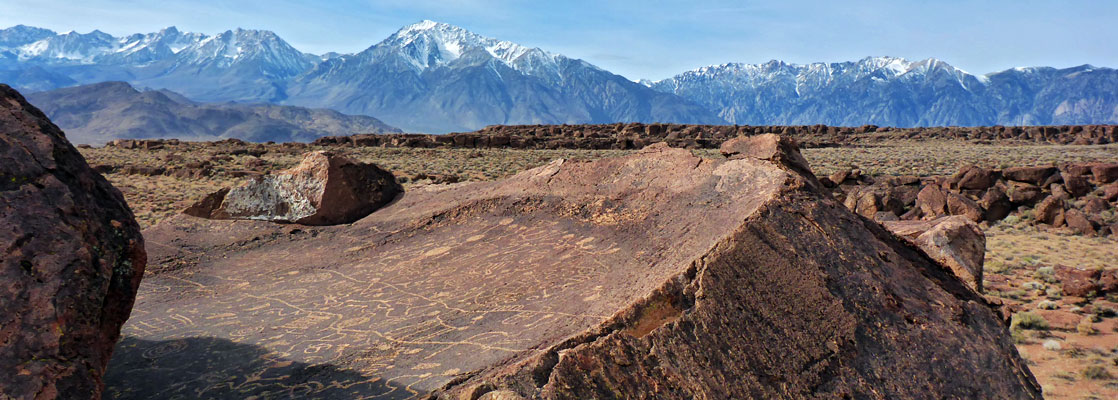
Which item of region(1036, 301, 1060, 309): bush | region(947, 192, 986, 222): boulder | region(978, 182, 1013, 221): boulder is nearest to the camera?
region(1036, 301, 1060, 309): bush

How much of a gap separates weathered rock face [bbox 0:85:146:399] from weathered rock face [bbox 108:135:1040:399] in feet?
3.43

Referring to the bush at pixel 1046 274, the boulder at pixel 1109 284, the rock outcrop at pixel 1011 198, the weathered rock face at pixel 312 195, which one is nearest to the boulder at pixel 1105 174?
the rock outcrop at pixel 1011 198

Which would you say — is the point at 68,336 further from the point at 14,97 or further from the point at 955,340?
the point at 955,340

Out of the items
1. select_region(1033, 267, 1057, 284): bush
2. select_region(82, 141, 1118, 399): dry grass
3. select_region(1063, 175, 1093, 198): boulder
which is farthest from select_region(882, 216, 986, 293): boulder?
select_region(1063, 175, 1093, 198): boulder

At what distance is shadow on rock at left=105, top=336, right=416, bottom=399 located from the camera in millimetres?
4363

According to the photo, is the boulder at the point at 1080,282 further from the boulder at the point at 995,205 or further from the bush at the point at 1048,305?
the boulder at the point at 995,205

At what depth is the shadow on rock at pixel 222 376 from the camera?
436 centimetres

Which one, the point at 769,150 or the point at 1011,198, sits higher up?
the point at 769,150

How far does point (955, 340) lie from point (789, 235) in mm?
1171

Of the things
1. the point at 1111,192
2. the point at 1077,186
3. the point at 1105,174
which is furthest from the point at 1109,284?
the point at 1105,174

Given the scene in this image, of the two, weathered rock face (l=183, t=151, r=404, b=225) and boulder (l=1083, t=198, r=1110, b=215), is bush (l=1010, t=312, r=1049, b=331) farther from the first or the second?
boulder (l=1083, t=198, r=1110, b=215)

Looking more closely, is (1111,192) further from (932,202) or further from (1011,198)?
(932,202)

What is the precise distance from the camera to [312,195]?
31.3 feet

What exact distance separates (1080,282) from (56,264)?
1316 centimetres
